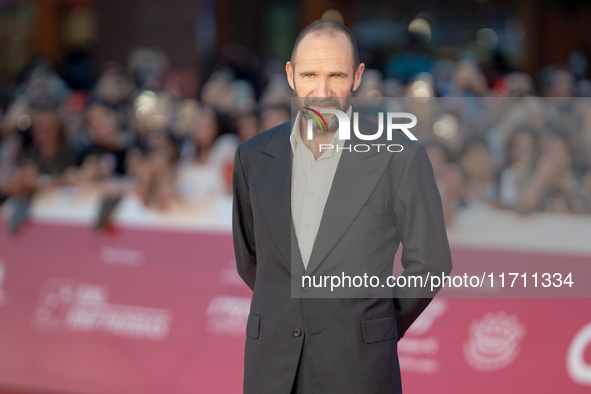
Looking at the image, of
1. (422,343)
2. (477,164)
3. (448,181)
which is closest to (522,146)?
(477,164)

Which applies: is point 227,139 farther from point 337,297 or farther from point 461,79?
point 337,297

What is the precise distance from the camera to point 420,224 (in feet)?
6.41

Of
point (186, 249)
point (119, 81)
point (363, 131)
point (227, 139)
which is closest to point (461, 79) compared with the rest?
point (227, 139)

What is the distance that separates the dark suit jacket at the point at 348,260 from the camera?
1939mm

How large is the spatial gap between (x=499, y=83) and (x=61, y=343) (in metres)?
4.24

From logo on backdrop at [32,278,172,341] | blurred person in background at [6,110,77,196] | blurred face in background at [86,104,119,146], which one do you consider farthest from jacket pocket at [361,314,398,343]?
blurred face in background at [86,104,119,146]

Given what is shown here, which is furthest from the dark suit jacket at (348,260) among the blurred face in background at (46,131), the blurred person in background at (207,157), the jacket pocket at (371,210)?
the blurred face in background at (46,131)

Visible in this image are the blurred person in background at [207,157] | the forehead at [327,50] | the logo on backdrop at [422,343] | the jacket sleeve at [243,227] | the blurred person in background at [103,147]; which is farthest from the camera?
the blurred person in background at [103,147]

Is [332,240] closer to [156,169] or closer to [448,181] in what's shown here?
[448,181]

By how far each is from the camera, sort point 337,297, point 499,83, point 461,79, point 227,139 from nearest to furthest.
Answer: point 337,297
point 227,139
point 461,79
point 499,83

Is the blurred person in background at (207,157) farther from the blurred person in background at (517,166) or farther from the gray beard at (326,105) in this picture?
the gray beard at (326,105)

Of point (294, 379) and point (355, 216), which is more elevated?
point (355, 216)

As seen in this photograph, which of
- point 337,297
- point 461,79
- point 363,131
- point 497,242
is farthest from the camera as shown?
point 461,79

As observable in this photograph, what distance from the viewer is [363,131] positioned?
205cm
